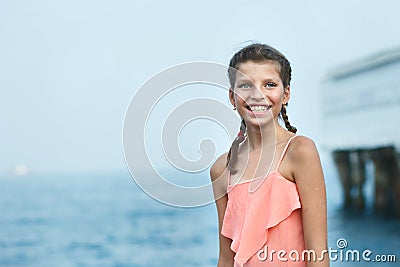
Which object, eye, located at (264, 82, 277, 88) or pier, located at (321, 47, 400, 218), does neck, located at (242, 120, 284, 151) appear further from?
pier, located at (321, 47, 400, 218)

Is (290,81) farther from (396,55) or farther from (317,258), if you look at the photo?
(396,55)

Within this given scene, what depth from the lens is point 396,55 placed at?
17.6m

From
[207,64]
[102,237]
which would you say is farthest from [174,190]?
[102,237]

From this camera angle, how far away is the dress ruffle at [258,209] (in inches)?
73.4

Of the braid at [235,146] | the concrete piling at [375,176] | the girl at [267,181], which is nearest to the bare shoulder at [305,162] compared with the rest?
the girl at [267,181]

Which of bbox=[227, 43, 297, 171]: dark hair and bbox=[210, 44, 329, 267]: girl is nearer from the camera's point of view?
bbox=[210, 44, 329, 267]: girl

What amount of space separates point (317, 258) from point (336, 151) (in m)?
18.0

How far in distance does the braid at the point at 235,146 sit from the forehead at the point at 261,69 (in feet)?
0.61

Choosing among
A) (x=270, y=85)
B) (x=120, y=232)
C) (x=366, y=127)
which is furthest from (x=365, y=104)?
(x=270, y=85)

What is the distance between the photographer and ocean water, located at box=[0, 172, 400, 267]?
19.8 m

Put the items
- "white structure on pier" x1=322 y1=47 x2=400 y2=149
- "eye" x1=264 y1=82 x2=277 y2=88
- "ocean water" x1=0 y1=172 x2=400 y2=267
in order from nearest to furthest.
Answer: "eye" x1=264 y1=82 x2=277 y2=88 → "white structure on pier" x1=322 y1=47 x2=400 y2=149 → "ocean water" x1=0 y1=172 x2=400 y2=267

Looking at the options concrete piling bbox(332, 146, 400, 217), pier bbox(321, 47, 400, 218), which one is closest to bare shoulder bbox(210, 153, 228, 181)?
concrete piling bbox(332, 146, 400, 217)

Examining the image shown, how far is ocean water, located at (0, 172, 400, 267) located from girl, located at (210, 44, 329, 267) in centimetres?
1258

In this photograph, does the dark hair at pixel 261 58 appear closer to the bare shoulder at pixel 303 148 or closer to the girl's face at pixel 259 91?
the girl's face at pixel 259 91
